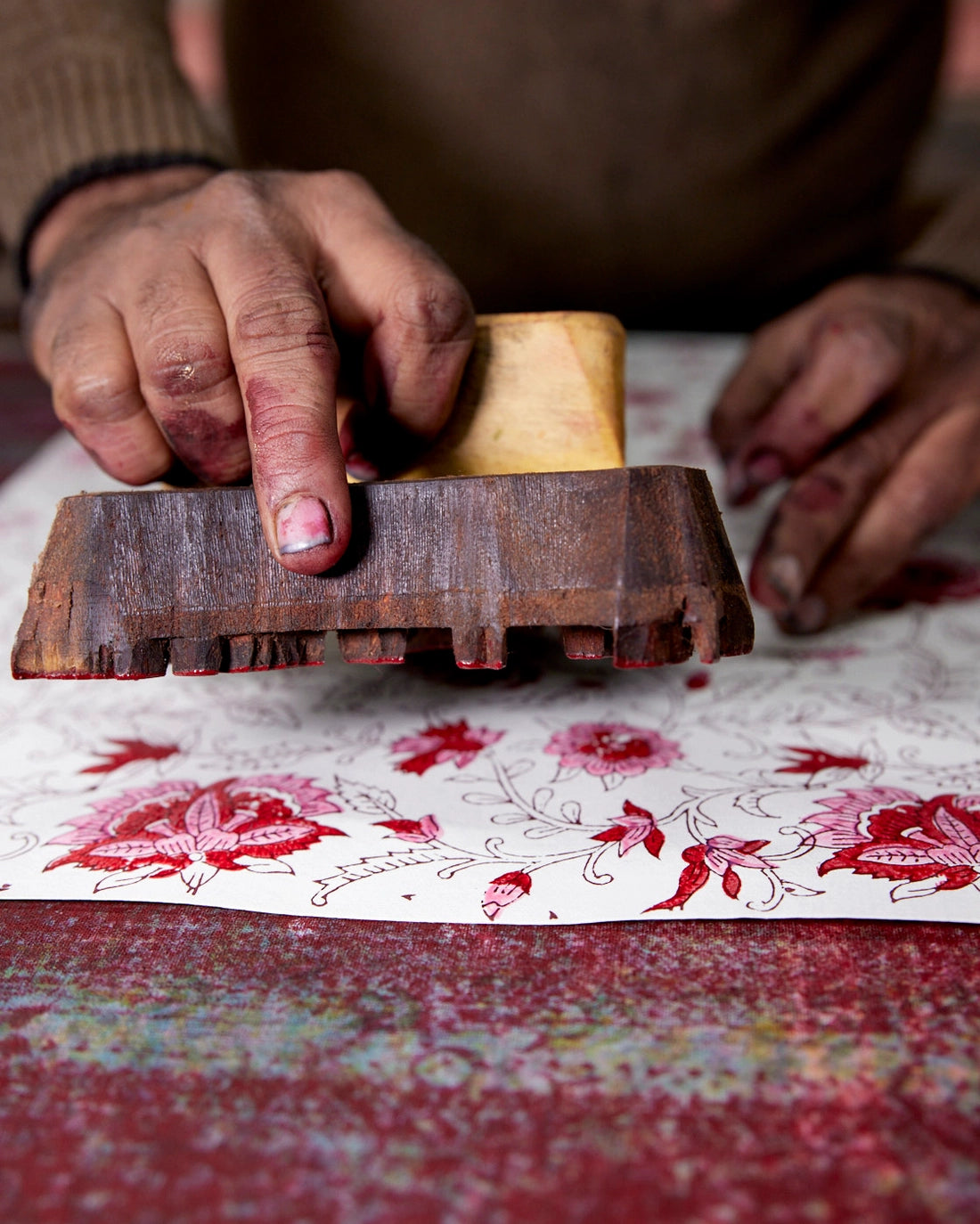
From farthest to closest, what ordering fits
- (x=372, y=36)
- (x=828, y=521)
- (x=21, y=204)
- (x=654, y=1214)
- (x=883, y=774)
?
(x=372, y=36), (x=21, y=204), (x=828, y=521), (x=883, y=774), (x=654, y=1214)

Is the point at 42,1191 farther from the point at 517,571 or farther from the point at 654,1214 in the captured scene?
the point at 517,571

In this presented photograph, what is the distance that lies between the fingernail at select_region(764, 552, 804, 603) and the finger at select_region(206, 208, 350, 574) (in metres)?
0.46

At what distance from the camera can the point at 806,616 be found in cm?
89

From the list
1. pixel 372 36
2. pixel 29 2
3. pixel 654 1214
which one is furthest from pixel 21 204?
pixel 654 1214

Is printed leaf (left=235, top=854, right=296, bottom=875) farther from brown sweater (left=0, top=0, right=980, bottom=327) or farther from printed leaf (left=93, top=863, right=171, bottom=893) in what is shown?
brown sweater (left=0, top=0, right=980, bottom=327)

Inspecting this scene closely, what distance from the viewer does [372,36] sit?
144 cm

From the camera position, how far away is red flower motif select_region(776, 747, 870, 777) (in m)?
0.67

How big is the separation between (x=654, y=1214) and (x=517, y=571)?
0.32 metres

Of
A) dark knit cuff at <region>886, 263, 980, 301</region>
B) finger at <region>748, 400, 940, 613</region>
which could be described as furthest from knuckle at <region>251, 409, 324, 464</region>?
dark knit cuff at <region>886, 263, 980, 301</region>

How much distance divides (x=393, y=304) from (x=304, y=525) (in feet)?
0.60

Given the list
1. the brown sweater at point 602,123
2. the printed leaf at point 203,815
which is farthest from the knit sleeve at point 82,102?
the printed leaf at point 203,815

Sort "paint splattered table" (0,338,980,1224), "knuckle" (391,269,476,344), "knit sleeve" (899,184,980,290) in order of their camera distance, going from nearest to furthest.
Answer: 1. "paint splattered table" (0,338,980,1224)
2. "knuckle" (391,269,476,344)
3. "knit sleeve" (899,184,980,290)

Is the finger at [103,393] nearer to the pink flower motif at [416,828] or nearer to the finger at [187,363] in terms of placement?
the finger at [187,363]

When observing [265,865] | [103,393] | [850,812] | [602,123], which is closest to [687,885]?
[850,812]
